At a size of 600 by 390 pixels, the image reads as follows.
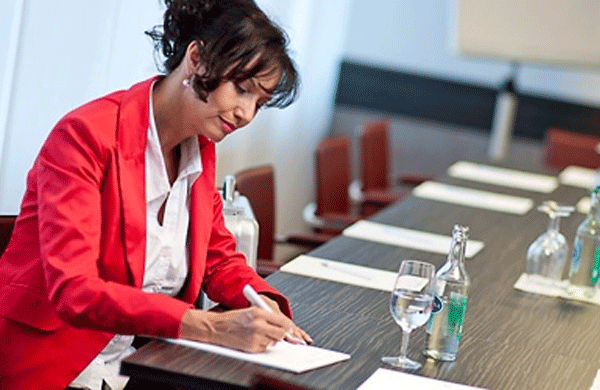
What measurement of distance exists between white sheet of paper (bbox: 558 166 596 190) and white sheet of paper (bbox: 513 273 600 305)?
2432 millimetres

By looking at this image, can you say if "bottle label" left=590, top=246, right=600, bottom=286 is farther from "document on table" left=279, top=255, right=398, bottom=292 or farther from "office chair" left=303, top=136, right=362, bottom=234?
"office chair" left=303, top=136, right=362, bottom=234

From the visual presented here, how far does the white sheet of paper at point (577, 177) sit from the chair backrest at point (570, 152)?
378mm

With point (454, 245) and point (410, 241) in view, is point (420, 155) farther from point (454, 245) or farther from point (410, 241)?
point (454, 245)

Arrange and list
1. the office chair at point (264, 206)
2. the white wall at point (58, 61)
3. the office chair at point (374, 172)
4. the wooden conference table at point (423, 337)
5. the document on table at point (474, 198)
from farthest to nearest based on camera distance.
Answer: the office chair at point (374, 172) < the document on table at point (474, 198) < the office chair at point (264, 206) < the white wall at point (58, 61) < the wooden conference table at point (423, 337)

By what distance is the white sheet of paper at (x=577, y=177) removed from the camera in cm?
588

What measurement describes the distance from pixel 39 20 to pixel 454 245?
1.35 meters

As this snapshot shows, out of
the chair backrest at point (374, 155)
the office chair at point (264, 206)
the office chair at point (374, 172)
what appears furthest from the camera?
the chair backrest at point (374, 155)

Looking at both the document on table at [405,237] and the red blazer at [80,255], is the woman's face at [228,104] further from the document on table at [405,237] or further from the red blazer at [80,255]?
the document on table at [405,237]

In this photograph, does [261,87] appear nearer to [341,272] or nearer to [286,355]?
[286,355]

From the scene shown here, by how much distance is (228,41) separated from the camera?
2.44 meters

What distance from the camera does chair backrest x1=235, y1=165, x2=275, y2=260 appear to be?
160 inches

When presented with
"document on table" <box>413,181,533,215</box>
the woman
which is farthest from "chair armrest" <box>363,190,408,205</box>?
the woman

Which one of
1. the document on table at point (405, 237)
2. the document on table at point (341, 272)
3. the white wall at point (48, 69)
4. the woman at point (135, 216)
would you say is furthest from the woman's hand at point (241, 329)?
the document on table at point (405, 237)

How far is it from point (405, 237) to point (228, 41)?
5.56 feet
